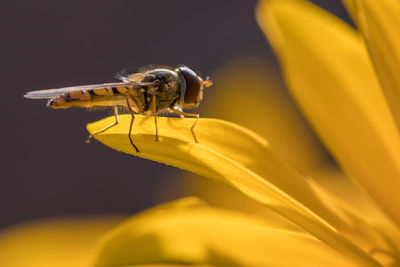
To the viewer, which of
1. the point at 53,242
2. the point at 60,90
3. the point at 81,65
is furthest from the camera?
the point at 81,65

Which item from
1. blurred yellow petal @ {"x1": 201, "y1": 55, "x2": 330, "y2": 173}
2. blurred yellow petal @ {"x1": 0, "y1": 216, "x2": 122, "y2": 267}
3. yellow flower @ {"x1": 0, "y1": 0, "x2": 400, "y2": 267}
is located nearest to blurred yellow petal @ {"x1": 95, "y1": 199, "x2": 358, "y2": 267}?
yellow flower @ {"x1": 0, "y1": 0, "x2": 400, "y2": 267}

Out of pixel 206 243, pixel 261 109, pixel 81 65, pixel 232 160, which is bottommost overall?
pixel 81 65

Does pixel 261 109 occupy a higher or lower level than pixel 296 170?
lower

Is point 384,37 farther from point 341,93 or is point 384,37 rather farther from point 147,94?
point 147,94

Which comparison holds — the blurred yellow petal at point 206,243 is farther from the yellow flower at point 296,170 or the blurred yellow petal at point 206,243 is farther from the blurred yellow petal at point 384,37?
the blurred yellow petal at point 384,37

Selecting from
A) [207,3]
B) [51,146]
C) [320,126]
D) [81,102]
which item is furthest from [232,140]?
[207,3]

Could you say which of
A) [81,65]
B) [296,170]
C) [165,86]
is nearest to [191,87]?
[165,86]

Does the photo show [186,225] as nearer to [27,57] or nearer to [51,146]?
[51,146]
